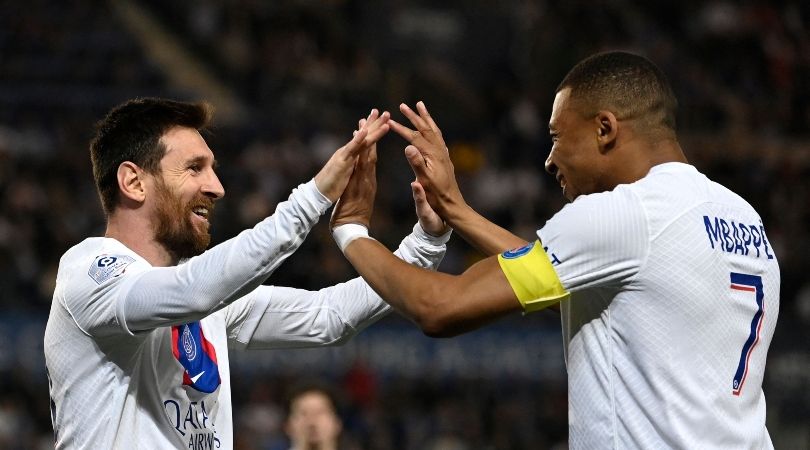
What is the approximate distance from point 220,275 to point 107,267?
1.49 feet

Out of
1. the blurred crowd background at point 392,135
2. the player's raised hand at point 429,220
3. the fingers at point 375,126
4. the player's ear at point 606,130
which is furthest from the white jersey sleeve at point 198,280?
the blurred crowd background at point 392,135

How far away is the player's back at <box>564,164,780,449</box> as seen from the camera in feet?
10.8

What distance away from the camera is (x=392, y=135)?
1373 centimetres

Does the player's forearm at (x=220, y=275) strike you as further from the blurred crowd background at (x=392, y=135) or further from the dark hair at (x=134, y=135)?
the blurred crowd background at (x=392, y=135)

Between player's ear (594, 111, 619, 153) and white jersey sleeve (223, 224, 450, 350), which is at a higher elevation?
player's ear (594, 111, 619, 153)

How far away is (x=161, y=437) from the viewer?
385 cm

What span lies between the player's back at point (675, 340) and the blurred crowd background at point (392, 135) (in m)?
7.27

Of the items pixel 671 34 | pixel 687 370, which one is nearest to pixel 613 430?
pixel 687 370

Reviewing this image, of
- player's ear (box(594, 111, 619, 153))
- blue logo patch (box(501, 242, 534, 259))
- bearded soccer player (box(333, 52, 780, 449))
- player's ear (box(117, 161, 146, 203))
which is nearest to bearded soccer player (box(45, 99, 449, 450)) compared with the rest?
player's ear (box(117, 161, 146, 203))

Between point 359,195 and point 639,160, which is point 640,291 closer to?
point 639,160

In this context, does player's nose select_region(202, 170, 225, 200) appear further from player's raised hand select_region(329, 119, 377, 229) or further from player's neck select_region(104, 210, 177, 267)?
player's raised hand select_region(329, 119, 377, 229)

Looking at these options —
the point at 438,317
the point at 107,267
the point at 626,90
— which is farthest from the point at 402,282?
the point at 107,267

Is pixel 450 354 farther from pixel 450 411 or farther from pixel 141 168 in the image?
pixel 141 168

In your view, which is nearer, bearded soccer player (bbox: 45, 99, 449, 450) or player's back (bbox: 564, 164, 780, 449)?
player's back (bbox: 564, 164, 780, 449)
